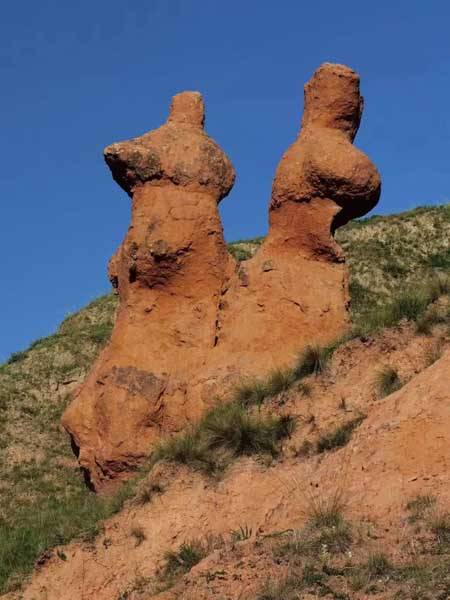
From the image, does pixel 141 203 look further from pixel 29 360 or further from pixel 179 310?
pixel 29 360

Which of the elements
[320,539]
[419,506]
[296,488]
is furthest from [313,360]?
[320,539]

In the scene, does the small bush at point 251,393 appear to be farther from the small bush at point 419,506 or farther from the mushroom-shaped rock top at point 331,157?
the small bush at point 419,506

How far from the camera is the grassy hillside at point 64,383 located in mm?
13828

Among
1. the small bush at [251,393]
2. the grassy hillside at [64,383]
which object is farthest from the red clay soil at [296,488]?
the grassy hillside at [64,383]

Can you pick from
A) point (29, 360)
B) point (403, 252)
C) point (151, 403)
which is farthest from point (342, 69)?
point (403, 252)

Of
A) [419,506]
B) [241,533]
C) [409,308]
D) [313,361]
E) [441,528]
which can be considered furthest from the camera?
[313,361]

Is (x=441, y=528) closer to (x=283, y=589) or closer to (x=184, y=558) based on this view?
(x=283, y=589)

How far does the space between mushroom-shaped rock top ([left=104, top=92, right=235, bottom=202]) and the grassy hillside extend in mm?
3213

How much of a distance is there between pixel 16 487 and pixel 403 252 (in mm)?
15741

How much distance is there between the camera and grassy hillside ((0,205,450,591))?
13828mm

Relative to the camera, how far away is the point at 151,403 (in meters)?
14.7

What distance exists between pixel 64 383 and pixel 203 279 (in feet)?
44.0

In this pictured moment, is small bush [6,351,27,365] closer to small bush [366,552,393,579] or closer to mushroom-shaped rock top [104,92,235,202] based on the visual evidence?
mushroom-shaped rock top [104,92,235,202]

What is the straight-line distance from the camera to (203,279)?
51.3 feet
